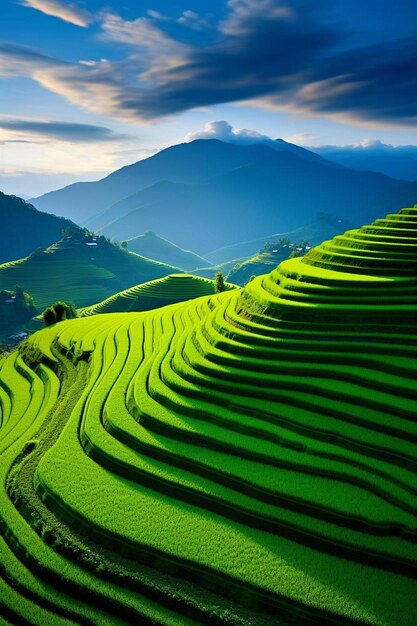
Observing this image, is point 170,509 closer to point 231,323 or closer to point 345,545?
point 345,545

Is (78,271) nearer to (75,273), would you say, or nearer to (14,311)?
(75,273)

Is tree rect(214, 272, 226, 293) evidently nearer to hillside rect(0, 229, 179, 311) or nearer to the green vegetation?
the green vegetation

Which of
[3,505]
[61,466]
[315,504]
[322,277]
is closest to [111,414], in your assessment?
[61,466]

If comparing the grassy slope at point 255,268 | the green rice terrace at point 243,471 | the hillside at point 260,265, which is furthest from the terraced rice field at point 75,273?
the green rice terrace at point 243,471

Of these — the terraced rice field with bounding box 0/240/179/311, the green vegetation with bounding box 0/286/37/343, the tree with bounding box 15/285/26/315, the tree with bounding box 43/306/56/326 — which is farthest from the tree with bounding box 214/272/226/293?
the terraced rice field with bounding box 0/240/179/311

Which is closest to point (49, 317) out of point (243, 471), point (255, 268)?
point (243, 471)

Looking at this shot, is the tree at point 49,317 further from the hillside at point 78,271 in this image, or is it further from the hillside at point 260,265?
the hillside at point 260,265
